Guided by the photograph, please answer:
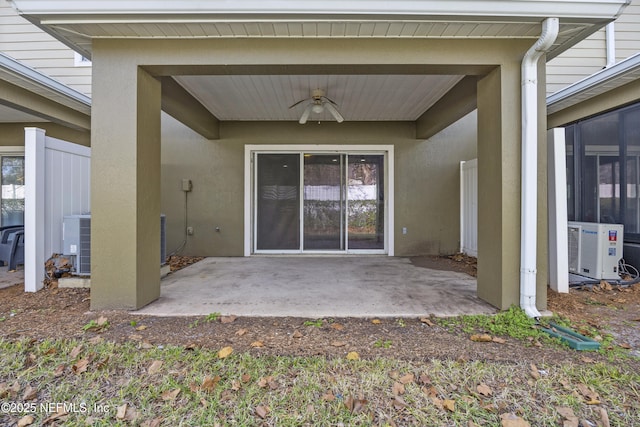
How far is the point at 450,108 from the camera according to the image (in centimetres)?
465

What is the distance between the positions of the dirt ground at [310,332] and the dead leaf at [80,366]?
34 cm

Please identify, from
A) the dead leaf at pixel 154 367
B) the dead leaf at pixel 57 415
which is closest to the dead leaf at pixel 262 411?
the dead leaf at pixel 154 367

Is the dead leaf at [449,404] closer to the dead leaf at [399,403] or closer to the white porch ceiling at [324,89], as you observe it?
the dead leaf at [399,403]

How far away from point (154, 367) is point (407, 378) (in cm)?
159

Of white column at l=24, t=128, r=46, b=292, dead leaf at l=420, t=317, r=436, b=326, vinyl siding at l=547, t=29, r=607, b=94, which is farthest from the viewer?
vinyl siding at l=547, t=29, r=607, b=94

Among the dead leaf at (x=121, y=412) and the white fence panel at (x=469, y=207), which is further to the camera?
the white fence panel at (x=469, y=207)

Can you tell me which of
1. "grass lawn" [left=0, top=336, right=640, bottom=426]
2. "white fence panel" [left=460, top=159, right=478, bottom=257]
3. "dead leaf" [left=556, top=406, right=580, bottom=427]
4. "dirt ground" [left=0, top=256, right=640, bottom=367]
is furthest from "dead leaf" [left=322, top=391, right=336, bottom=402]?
"white fence panel" [left=460, top=159, right=478, bottom=257]

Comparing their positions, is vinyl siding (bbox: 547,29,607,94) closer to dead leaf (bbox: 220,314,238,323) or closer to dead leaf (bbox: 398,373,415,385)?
dead leaf (bbox: 398,373,415,385)

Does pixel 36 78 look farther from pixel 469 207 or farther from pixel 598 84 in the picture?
pixel 469 207

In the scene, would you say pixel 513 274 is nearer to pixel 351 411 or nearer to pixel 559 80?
pixel 351 411

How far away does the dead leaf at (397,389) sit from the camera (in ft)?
5.71

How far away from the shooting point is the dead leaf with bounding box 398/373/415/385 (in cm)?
183

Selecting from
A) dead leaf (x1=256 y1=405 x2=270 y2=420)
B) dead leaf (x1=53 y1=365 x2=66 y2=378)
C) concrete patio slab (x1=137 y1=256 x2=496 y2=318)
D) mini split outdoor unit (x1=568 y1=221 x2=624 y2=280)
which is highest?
mini split outdoor unit (x1=568 y1=221 x2=624 y2=280)

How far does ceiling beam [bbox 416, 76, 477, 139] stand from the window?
6.00ft
